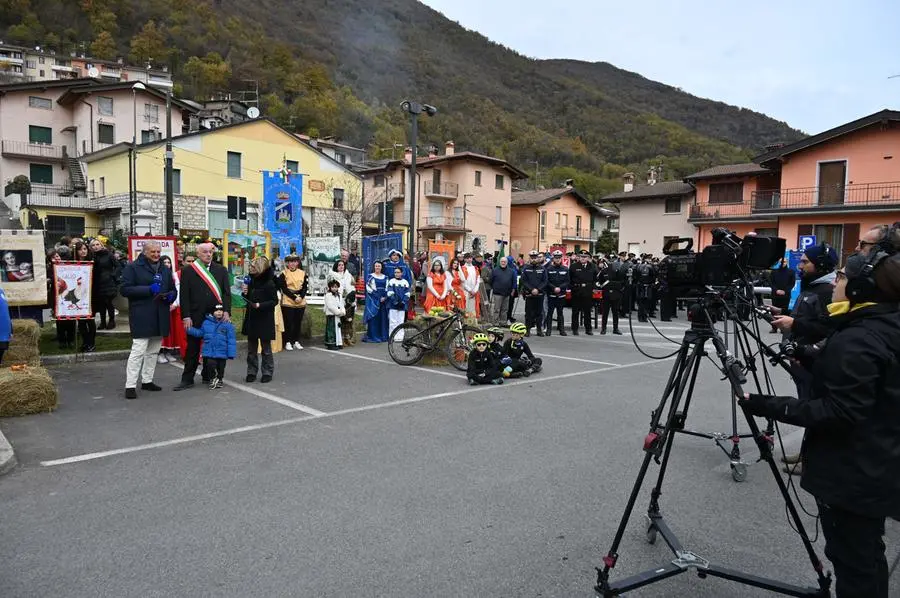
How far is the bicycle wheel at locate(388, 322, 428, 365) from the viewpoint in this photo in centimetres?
1074

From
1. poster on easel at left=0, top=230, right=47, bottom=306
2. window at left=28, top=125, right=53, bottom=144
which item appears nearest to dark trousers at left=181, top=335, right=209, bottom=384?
poster on easel at left=0, top=230, right=47, bottom=306

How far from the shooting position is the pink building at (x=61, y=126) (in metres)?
50.5

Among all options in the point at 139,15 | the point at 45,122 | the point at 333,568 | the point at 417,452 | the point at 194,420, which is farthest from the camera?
the point at 139,15

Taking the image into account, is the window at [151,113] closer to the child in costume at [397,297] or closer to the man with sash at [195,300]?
the child in costume at [397,297]

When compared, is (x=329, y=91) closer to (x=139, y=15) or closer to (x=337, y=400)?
(x=139, y=15)

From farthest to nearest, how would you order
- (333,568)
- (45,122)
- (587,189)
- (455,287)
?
(587,189)
(45,122)
(455,287)
(333,568)

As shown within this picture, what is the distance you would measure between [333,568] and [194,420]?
13.2 feet

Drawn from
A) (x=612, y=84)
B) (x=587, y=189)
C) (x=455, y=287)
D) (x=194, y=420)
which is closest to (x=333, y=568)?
(x=194, y=420)

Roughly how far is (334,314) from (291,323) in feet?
2.85

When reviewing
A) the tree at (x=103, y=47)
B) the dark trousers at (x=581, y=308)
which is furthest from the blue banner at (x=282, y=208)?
the tree at (x=103, y=47)

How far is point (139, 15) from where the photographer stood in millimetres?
112562

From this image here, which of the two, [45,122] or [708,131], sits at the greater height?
[708,131]

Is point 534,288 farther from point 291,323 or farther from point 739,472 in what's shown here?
point 739,472

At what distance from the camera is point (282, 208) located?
1866cm
